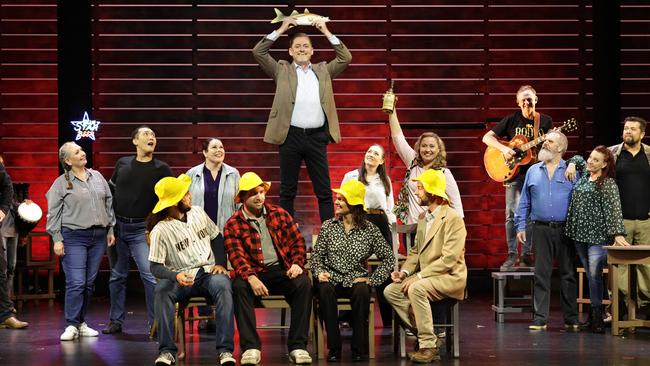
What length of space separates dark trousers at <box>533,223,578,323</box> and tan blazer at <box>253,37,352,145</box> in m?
1.93

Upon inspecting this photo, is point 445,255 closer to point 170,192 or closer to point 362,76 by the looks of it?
point 170,192

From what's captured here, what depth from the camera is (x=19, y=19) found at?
1125 cm

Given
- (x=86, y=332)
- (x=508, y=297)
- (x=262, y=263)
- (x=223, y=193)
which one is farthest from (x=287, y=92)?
(x=508, y=297)

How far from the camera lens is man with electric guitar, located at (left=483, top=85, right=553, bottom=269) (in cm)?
929

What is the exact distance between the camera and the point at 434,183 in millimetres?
6879

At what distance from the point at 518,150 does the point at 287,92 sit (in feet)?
8.15

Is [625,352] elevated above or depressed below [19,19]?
below

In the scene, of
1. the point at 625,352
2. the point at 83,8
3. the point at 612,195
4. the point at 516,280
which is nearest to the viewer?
the point at 625,352

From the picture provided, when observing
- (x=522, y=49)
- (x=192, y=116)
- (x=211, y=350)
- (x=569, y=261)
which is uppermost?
(x=522, y=49)

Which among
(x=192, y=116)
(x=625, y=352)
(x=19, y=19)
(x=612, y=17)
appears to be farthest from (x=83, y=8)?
(x=625, y=352)

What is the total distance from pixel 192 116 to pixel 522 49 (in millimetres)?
3871

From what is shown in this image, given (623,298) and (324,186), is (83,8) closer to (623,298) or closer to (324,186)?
(324,186)

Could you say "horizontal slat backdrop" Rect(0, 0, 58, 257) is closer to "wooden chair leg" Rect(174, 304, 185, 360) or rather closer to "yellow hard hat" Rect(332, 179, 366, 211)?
"wooden chair leg" Rect(174, 304, 185, 360)

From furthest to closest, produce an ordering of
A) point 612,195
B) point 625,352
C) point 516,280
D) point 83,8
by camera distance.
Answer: point 83,8 < point 516,280 < point 612,195 < point 625,352
